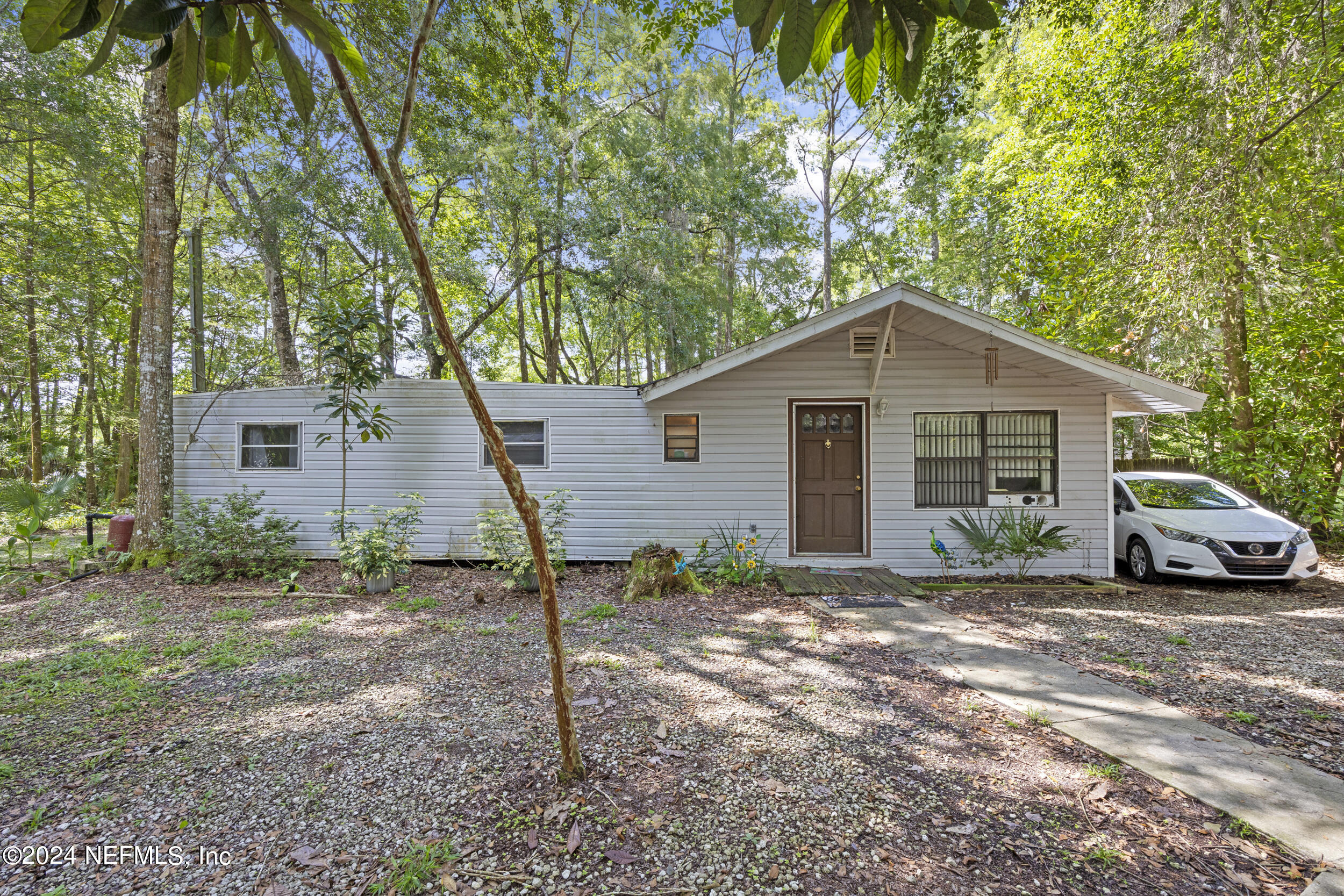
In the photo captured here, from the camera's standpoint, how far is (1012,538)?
21.2ft

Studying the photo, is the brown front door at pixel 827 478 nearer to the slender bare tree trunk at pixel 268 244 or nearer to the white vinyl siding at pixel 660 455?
the white vinyl siding at pixel 660 455

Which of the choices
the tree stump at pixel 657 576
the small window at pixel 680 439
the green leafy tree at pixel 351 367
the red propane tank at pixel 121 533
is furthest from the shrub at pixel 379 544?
A: the small window at pixel 680 439

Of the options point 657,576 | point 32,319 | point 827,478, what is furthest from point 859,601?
point 32,319

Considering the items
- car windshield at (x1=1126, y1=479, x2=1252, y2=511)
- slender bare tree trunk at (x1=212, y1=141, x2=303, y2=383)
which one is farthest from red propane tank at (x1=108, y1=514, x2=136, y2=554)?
car windshield at (x1=1126, y1=479, x2=1252, y2=511)

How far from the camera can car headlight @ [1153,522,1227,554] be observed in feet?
19.7

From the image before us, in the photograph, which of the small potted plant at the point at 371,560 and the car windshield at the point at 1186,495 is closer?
the small potted plant at the point at 371,560

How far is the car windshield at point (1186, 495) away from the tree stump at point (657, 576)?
5.86m

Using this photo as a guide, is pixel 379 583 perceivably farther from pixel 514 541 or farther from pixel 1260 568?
pixel 1260 568

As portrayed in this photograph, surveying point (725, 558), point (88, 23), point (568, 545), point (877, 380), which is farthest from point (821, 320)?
point (88, 23)

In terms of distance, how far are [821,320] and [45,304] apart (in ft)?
46.6

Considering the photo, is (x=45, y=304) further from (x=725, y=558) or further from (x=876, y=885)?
(x=876, y=885)

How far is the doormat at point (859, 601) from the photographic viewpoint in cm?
543

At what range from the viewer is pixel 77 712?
3.15 metres

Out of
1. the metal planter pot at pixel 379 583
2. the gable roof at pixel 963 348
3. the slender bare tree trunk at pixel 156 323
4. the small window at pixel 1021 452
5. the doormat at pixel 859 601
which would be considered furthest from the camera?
the slender bare tree trunk at pixel 156 323
